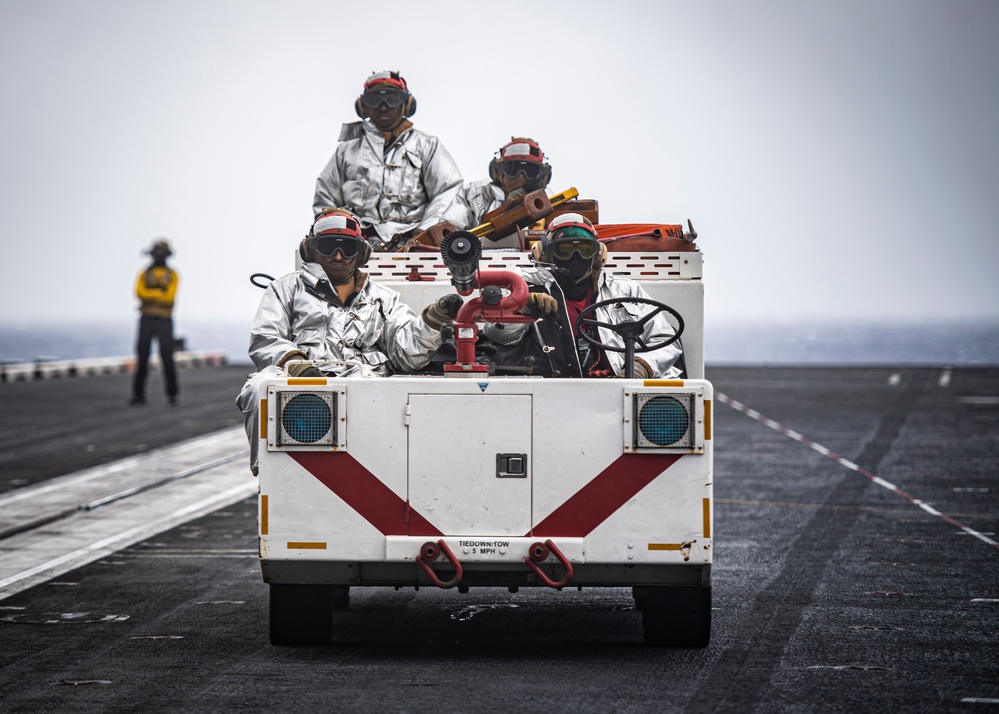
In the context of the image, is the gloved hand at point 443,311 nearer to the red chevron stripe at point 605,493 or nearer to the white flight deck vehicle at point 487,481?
the white flight deck vehicle at point 487,481

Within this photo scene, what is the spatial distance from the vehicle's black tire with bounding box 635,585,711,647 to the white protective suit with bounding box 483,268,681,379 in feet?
3.97

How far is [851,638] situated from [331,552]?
275cm

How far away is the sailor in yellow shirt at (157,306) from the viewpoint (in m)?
23.2

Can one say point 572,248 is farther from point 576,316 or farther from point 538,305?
point 538,305

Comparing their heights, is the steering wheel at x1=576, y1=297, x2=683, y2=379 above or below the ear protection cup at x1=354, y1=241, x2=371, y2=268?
below

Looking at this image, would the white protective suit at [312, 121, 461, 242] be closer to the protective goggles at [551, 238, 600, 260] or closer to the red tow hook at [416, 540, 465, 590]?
the protective goggles at [551, 238, 600, 260]

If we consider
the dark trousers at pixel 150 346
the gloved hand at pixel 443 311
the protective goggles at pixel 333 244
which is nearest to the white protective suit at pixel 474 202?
the protective goggles at pixel 333 244

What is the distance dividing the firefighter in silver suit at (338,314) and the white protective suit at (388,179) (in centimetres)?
239

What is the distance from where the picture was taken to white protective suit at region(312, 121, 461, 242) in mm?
10977

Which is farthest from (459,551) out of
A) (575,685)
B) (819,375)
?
(819,375)

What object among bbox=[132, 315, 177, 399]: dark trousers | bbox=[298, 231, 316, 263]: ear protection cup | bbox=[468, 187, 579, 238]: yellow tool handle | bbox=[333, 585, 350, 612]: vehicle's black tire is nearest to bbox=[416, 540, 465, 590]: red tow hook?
bbox=[333, 585, 350, 612]: vehicle's black tire

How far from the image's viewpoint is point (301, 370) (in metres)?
7.49

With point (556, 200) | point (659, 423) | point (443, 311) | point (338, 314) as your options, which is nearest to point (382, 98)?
point (556, 200)

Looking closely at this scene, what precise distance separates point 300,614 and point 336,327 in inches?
66.7
